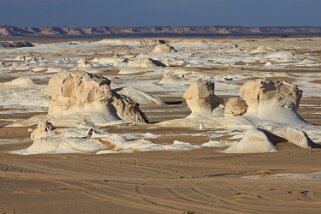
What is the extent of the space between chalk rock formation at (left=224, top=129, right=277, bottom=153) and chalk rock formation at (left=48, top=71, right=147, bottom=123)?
6.67m

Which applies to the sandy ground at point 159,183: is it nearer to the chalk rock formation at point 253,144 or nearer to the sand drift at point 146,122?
the chalk rock formation at point 253,144

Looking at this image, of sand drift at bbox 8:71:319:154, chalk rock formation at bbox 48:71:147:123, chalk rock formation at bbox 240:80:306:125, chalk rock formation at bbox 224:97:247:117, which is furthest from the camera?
chalk rock formation at bbox 48:71:147:123

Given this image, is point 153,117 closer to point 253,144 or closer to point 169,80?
point 253,144

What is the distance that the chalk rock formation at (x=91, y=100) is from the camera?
23.0 meters

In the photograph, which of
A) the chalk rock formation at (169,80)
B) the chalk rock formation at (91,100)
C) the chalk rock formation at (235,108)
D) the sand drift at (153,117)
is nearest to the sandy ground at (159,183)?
the sand drift at (153,117)

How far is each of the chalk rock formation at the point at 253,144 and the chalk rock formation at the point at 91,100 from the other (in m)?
6.67

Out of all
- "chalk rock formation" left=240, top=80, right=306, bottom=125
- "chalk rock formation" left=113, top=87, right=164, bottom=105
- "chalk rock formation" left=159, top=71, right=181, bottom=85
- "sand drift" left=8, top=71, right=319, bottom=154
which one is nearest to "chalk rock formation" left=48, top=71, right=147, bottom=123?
"sand drift" left=8, top=71, right=319, bottom=154

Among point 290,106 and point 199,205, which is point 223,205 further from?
point 290,106

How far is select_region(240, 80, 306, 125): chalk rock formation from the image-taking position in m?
20.6

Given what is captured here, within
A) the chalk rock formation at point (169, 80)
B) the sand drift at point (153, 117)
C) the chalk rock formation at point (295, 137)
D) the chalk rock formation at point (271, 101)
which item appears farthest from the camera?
the chalk rock formation at point (169, 80)

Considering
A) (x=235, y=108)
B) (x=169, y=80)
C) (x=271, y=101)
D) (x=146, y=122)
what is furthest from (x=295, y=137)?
(x=169, y=80)

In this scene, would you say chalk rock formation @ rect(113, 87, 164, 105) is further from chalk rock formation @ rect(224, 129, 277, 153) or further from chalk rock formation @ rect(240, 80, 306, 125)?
chalk rock formation @ rect(224, 129, 277, 153)

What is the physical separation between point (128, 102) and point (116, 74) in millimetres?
29343

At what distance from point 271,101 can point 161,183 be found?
9180 millimetres
